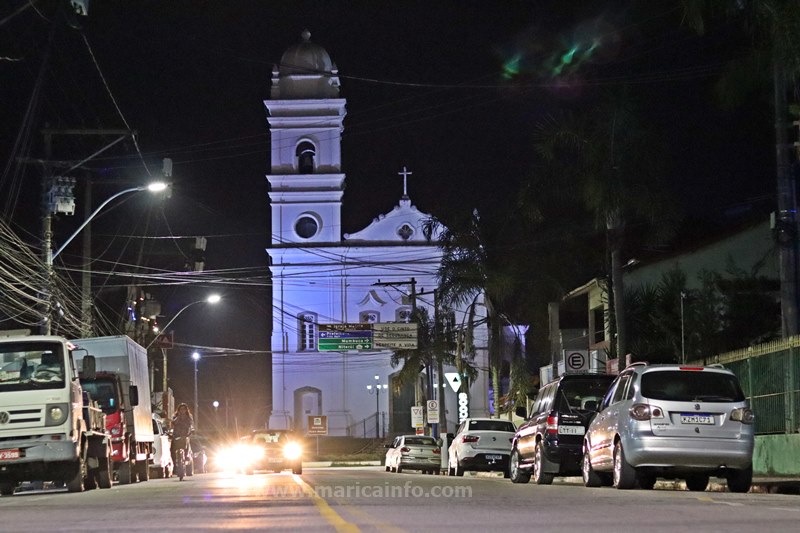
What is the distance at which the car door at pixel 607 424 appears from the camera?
1831cm

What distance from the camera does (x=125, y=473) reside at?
28953 millimetres

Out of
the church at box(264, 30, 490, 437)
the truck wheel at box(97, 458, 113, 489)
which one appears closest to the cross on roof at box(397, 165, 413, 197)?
the church at box(264, 30, 490, 437)

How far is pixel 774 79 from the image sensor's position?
78.7 ft

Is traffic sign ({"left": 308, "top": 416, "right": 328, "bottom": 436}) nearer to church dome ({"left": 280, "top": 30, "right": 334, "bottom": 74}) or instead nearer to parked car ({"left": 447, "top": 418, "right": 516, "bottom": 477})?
church dome ({"left": 280, "top": 30, "right": 334, "bottom": 74})

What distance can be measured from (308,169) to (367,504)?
62879mm

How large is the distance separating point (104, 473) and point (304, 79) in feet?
171

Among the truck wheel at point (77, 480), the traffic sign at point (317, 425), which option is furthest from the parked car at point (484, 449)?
the traffic sign at point (317, 425)

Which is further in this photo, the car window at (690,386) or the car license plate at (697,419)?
the car window at (690,386)

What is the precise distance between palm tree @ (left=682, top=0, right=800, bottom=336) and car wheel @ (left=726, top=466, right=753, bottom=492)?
20.7 ft

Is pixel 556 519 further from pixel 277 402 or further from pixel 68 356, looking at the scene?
pixel 277 402

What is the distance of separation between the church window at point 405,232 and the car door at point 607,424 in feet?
190

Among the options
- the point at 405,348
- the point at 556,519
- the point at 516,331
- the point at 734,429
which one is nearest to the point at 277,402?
the point at 405,348

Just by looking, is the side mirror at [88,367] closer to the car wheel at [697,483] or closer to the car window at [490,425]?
the car wheel at [697,483]

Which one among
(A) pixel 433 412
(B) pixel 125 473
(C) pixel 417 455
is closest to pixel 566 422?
(B) pixel 125 473
